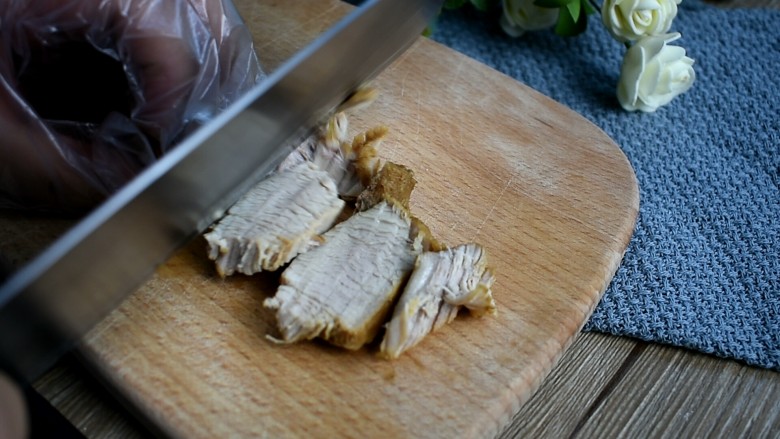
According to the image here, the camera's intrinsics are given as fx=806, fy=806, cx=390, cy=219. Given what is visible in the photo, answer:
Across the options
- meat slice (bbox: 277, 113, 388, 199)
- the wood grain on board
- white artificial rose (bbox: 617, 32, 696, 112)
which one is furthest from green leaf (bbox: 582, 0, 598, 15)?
meat slice (bbox: 277, 113, 388, 199)

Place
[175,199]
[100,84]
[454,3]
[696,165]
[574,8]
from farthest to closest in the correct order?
1. [454,3]
2. [574,8]
3. [696,165]
4. [100,84]
5. [175,199]

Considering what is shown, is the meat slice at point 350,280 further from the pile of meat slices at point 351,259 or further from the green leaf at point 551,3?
the green leaf at point 551,3

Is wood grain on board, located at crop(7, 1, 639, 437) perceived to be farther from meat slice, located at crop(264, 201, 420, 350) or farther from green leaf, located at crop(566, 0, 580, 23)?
green leaf, located at crop(566, 0, 580, 23)

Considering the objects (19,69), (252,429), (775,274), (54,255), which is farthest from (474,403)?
(19,69)

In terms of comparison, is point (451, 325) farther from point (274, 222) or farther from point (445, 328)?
point (274, 222)

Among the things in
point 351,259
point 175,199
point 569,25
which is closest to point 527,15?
point 569,25
